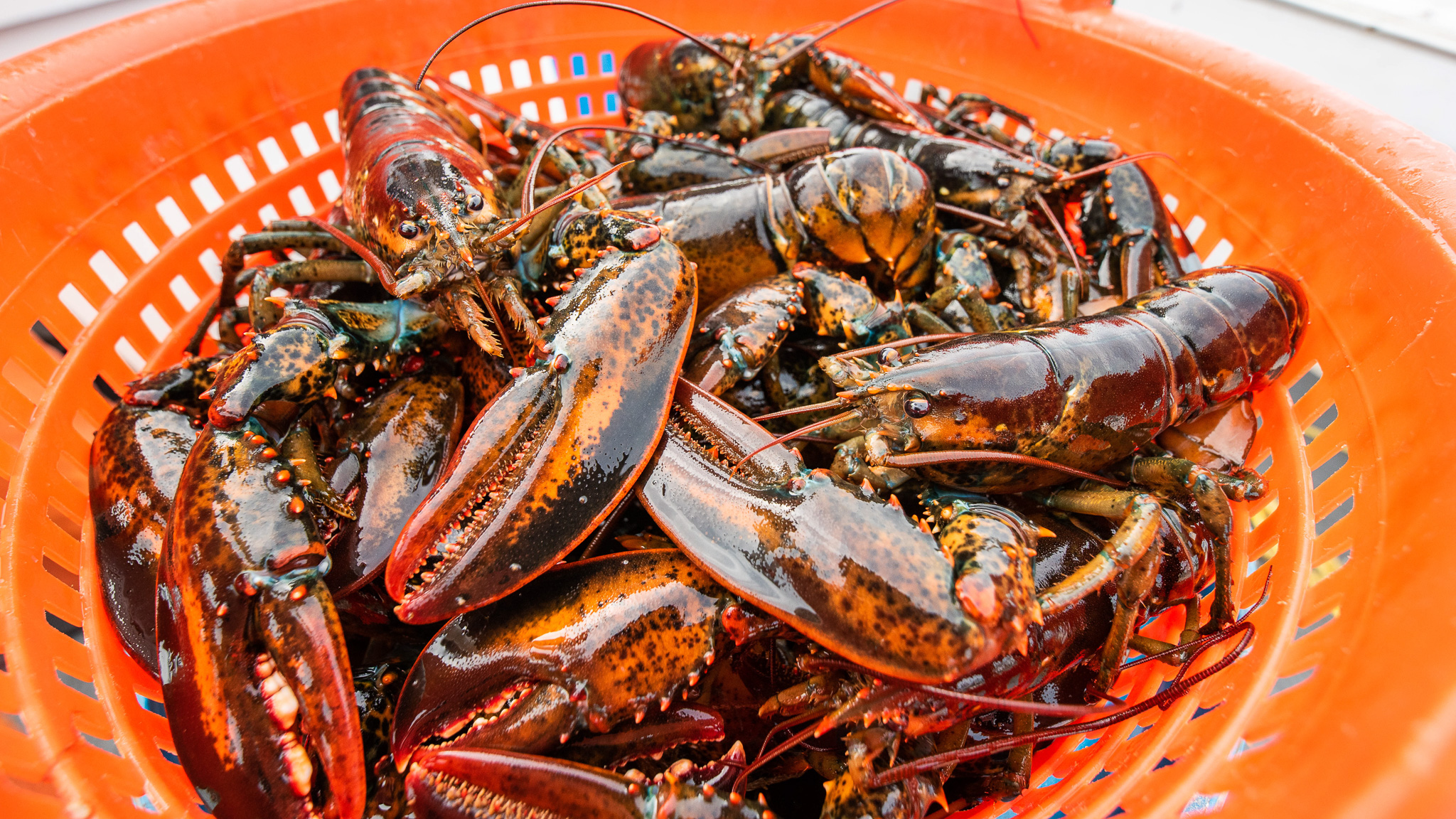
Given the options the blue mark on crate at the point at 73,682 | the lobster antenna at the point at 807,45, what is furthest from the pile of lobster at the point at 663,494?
the lobster antenna at the point at 807,45

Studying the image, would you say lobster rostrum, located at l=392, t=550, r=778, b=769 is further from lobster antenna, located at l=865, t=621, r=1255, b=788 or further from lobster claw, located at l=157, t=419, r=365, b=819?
lobster antenna, located at l=865, t=621, r=1255, b=788

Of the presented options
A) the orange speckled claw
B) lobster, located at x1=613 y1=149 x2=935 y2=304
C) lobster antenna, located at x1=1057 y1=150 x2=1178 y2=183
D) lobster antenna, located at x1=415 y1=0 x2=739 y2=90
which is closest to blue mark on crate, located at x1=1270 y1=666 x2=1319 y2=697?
the orange speckled claw

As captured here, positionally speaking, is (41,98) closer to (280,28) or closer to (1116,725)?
(280,28)

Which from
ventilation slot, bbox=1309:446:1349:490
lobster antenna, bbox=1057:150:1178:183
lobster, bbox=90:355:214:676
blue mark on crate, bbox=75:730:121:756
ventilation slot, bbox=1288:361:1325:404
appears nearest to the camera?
blue mark on crate, bbox=75:730:121:756

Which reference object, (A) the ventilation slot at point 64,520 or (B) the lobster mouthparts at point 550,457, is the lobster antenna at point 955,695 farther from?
(A) the ventilation slot at point 64,520

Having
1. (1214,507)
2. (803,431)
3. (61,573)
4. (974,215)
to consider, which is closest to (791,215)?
(974,215)
